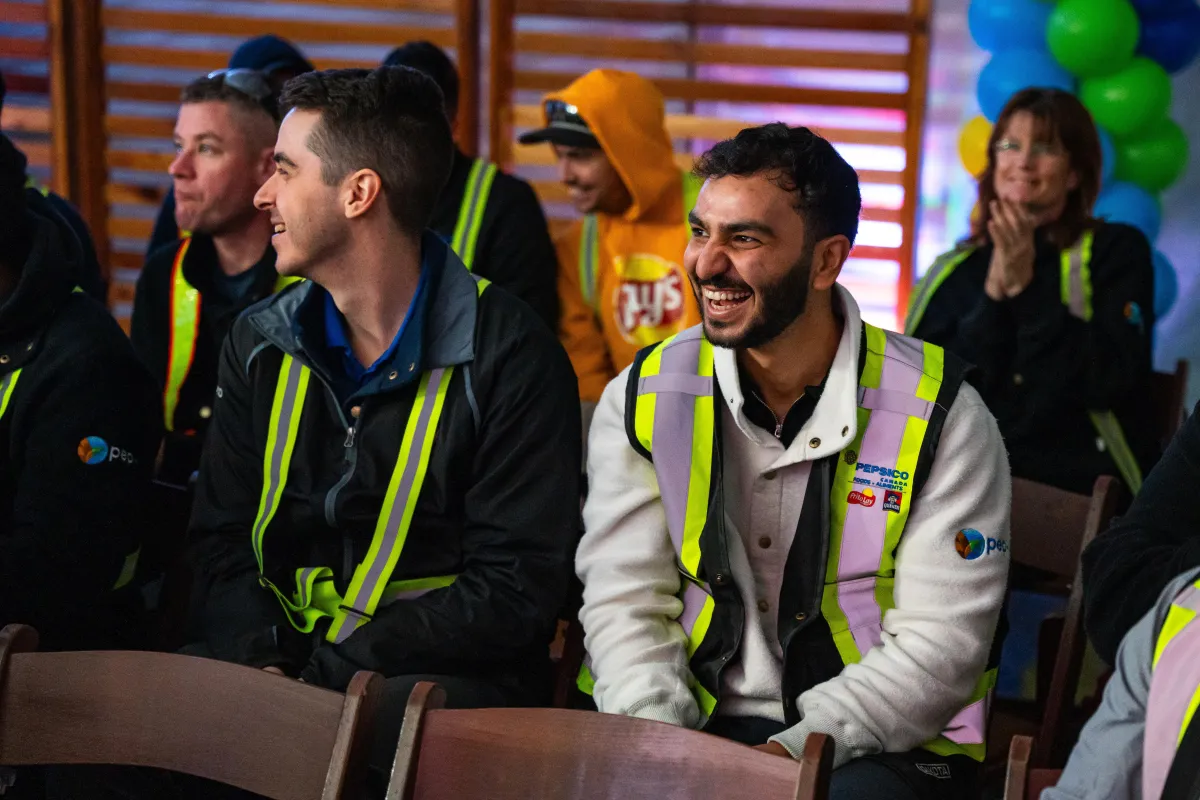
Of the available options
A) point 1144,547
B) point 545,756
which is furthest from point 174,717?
point 1144,547

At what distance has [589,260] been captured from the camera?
404 cm

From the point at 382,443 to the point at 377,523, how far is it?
137 mm

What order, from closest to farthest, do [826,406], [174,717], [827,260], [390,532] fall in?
[174,717] → [826,406] → [827,260] → [390,532]

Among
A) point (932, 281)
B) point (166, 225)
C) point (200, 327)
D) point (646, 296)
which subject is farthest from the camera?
point (166, 225)

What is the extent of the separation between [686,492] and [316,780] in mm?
749

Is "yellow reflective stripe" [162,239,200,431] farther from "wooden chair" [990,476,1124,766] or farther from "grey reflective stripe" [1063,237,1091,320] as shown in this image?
"grey reflective stripe" [1063,237,1091,320]

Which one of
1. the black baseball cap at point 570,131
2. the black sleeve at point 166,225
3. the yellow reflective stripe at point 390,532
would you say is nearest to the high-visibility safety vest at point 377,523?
the yellow reflective stripe at point 390,532

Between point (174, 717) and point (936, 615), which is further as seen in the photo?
point (936, 615)

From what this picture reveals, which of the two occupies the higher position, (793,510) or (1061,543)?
(793,510)

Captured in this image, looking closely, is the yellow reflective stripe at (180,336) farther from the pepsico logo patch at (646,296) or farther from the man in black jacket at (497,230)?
the pepsico logo patch at (646,296)

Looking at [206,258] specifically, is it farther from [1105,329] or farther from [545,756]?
[1105,329]

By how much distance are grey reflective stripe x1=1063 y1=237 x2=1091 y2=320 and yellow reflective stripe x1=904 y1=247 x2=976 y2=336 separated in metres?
0.28

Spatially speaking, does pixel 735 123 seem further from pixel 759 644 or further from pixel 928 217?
pixel 759 644

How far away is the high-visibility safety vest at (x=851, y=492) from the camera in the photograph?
6.98ft
